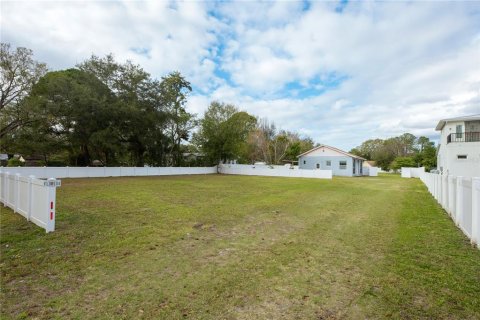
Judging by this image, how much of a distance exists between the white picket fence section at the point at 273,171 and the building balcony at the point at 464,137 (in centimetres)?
1067

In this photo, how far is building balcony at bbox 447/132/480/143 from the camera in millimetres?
22812

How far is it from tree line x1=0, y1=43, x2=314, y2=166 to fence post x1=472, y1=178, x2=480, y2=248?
81.1 ft

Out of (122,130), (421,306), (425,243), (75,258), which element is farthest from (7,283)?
(122,130)

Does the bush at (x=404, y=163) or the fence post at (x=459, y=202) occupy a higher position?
the bush at (x=404, y=163)

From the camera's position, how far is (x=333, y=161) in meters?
36.1

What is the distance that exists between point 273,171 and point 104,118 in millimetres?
18531

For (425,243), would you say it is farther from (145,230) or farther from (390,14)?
(390,14)

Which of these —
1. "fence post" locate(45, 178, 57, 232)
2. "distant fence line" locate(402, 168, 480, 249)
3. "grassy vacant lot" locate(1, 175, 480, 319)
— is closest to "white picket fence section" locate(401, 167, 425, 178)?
"distant fence line" locate(402, 168, 480, 249)

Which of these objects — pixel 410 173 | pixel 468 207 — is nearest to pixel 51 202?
pixel 468 207

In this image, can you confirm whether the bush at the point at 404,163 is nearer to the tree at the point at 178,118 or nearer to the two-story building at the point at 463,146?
the two-story building at the point at 463,146

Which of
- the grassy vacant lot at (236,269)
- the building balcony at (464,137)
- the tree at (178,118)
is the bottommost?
the grassy vacant lot at (236,269)

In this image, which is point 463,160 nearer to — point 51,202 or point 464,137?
point 464,137

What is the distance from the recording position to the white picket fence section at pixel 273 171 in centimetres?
2781

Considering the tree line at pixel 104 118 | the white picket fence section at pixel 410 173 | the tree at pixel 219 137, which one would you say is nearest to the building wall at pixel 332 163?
the white picket fence section at pixel 410 173
